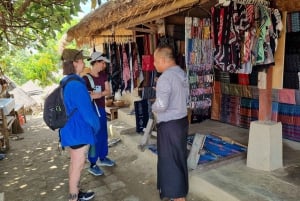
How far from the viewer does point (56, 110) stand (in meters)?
3.13

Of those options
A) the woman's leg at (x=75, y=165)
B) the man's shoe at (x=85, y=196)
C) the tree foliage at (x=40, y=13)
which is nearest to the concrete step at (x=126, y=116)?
the tree foliage at (x=40, y=13)

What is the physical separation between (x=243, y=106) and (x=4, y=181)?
4.22m

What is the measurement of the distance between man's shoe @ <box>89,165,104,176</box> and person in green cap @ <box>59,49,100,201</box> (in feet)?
3.30

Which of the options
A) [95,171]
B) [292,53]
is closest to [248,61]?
[292,53]

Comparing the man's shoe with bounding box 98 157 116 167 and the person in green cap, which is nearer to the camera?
the person in green cap

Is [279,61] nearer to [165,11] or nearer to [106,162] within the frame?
[165,11]

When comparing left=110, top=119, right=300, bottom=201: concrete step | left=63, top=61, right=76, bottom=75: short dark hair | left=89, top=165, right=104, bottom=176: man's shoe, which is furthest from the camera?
left=89, top=165, right=104, bottom=176: man's shoe

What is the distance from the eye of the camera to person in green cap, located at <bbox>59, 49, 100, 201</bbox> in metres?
3.13

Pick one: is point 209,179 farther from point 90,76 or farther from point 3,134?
point 3,134

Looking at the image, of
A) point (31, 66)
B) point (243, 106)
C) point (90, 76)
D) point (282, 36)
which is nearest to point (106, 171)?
point (90, 76)

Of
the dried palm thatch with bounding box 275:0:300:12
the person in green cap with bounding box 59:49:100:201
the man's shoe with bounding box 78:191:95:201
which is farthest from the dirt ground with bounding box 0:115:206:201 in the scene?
the dried palm thatch with bounding box 275:0:300:12

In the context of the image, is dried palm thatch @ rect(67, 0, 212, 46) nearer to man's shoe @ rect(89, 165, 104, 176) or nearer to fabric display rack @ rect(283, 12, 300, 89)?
fabric display rack @ rect(283, 12, 300, 89)

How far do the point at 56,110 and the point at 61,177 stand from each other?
1753mm

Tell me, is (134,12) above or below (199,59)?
above
